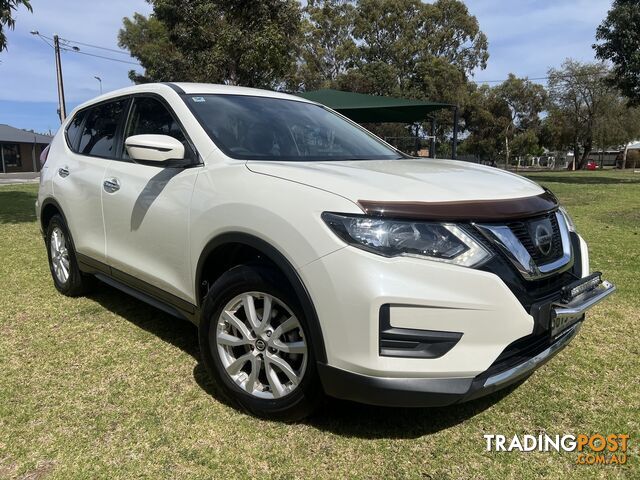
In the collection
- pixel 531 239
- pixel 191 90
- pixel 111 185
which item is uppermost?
pixel 191 90

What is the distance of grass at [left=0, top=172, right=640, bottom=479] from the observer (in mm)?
2213

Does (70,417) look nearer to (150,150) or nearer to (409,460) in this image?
(150,150)

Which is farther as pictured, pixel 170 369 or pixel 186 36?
pixel 186 36

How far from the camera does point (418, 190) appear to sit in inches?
84.9

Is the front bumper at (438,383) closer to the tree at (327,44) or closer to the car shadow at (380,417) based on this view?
the car shadow at (380,417)

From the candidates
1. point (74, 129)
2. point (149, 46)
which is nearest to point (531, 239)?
point (74, 129)

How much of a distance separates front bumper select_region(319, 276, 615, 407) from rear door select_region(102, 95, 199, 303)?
1138mm

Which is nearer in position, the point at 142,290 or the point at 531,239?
the point at 531,239

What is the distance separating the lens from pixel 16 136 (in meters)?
43.5

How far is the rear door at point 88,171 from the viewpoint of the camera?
12.0 ft

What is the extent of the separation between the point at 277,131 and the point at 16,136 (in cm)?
4851

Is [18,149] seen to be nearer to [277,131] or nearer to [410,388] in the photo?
[277,131]

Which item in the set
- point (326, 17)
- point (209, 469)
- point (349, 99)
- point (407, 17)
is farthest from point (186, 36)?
point (407, 17)

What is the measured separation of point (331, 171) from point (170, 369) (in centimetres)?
164
